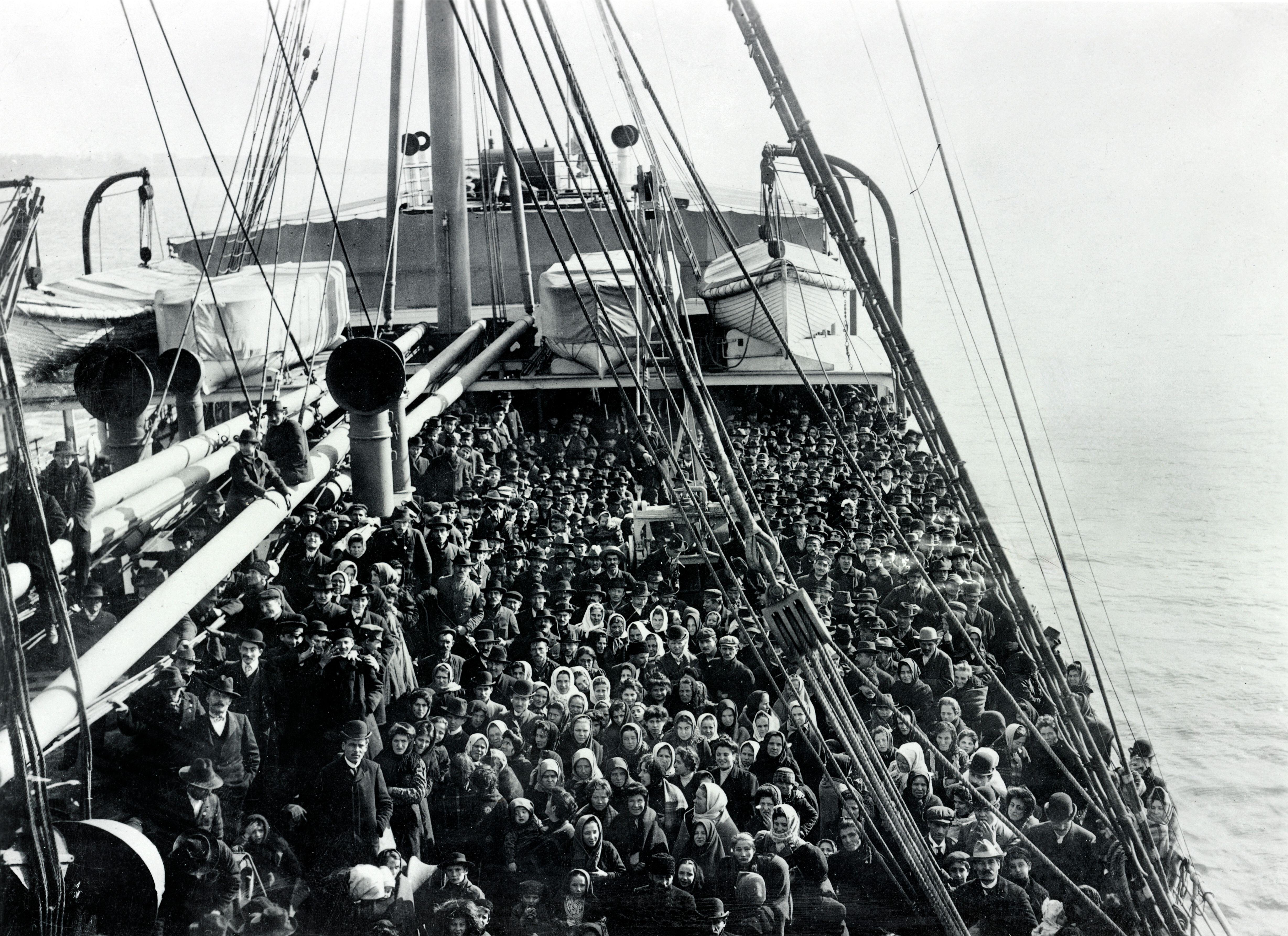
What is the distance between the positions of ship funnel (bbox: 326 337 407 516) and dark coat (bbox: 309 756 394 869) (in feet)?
11.7

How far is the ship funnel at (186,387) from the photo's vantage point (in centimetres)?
1116

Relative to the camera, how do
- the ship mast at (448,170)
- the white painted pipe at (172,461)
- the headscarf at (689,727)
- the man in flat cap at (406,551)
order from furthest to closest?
the ship mast at (448,170)
the man in flat cap at (406,551)
the white painted pipe at (172,461)
the headscarf at (689,727)

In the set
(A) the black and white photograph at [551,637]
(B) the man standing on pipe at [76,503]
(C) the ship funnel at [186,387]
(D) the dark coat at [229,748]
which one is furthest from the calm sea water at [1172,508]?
(C) the ship funnel at [186,387]

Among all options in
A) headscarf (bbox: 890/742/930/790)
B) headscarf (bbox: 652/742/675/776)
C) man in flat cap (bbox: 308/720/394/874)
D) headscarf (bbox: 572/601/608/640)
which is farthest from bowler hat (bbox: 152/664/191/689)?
headscarf (bbox: 890/742/930/790)

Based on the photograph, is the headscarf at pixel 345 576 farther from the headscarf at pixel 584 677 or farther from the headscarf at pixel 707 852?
the headscarf at pixel 707 852

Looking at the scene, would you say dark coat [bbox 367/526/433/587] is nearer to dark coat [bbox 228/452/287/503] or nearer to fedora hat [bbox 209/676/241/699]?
dark coat [bbox 228/452/287/503]

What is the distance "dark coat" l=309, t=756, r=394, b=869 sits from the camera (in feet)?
16.7

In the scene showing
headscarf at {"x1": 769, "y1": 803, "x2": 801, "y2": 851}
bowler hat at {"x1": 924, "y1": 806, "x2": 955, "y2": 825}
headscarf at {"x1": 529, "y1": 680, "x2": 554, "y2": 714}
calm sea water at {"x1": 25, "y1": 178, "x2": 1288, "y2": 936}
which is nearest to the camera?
headscarf at {"x1": 769, "y1": 803, "x2": 801, "y2": 851}

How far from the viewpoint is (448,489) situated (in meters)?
11.4

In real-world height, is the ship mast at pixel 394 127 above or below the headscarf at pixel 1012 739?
above

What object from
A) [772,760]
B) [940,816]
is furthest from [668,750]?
[940,816]

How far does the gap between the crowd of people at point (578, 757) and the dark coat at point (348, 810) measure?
11 millimetres

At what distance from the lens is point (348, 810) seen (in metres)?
5.20

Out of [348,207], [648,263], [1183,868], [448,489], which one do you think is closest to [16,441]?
[648,263]
